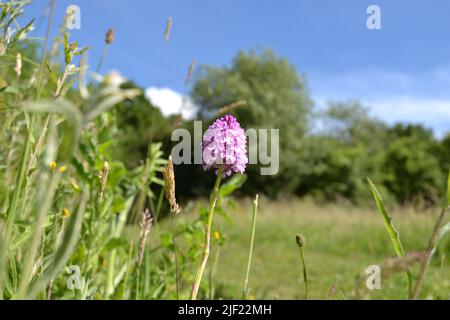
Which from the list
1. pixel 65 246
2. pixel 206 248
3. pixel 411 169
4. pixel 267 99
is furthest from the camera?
pixel 267 99

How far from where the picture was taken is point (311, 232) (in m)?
9.02

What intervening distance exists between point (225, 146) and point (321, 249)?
7.36 meters

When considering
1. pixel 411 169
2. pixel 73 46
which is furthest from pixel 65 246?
pixel 411 169

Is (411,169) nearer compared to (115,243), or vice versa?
(115,243)

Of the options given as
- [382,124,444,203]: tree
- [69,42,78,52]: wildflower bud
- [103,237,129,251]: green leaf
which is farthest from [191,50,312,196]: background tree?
[69,42,78,52]: wildflower bud

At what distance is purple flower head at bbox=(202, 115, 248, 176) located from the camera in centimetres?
87

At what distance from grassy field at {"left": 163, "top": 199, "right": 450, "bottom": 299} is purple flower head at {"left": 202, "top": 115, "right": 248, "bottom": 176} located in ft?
7.90

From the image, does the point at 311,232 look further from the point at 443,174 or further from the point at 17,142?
the point at 443,174

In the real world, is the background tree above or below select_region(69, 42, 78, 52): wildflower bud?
above

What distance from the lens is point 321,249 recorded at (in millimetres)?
7859

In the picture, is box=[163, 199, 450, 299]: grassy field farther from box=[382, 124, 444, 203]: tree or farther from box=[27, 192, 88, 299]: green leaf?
box=[382, 124, 444, 203]: tree

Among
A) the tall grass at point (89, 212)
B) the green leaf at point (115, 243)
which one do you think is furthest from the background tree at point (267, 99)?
the green leaf at point (115, 243)

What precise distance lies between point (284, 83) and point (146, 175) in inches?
804

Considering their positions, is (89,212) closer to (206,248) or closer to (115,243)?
(115,243)
